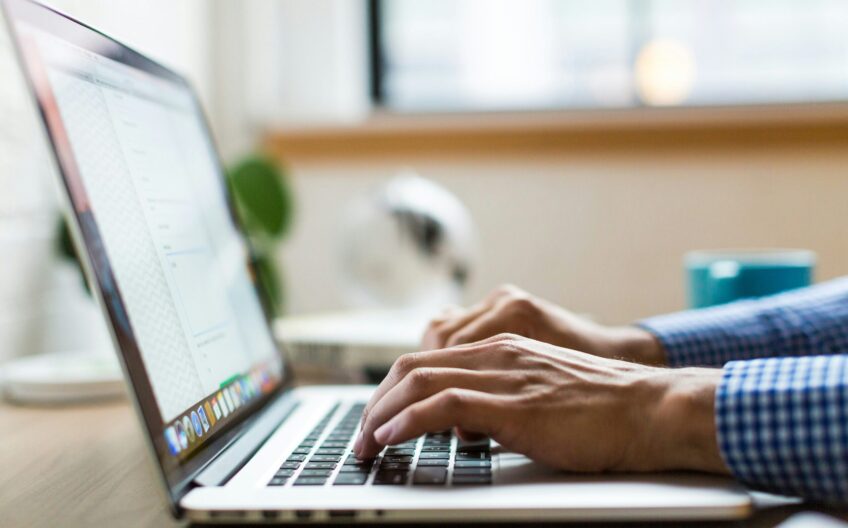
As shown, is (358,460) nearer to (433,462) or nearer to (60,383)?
(433,462)

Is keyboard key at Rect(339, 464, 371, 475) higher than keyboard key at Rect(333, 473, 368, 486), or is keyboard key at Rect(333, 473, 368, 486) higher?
keyboard key at Rect(333, 473, 368, 486)

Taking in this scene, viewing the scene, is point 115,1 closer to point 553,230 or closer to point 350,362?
point 350,362

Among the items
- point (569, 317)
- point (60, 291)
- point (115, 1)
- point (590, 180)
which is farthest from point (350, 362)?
point (590, 180)

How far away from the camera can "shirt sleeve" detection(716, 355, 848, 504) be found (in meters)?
0.45

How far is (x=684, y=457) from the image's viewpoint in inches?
18.5

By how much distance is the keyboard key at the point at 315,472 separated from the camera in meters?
0.47

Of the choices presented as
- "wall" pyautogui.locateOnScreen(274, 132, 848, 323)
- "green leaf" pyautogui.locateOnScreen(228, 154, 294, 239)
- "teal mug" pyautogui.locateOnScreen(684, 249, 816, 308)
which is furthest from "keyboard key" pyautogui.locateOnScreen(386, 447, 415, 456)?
"wall" pyautogui.locateOnScreen(274, 132, 848, 323)

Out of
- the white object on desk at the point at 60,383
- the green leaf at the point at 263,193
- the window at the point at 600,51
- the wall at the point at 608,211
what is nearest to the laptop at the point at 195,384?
the white object on desk at the point at 60,383

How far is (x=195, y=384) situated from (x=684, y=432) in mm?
298

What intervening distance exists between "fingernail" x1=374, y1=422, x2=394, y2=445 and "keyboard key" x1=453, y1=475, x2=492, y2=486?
0.14ft

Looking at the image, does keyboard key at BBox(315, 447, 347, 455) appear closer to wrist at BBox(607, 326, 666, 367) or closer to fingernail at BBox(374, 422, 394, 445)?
fingernail at BBox(374, 422, 394, 445)

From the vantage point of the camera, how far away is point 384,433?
1.57 feet

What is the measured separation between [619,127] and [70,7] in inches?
39.1

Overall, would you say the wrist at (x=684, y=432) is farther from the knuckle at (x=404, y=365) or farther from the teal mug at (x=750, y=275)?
the teal mug at (x=750, y=275)
